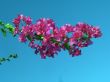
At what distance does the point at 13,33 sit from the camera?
14164 mm

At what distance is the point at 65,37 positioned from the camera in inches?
535

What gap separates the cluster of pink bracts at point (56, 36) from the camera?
13539 millimetres

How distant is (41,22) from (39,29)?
0.22m

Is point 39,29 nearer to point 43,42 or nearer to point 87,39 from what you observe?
point 43,42

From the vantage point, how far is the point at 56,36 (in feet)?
44.4

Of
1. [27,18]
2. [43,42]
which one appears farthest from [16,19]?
[43,42]

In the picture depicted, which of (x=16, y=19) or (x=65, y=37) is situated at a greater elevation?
(x=16, y=19)

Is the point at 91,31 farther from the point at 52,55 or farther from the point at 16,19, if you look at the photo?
the point at 16,19

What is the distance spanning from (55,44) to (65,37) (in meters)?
0.31

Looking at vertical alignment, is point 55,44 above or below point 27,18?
below

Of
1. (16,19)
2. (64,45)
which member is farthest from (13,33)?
(64,45)

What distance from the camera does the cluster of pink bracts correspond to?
13.5m

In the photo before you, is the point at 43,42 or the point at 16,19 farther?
the point at 16,19

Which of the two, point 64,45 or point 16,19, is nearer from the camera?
point 64,45
